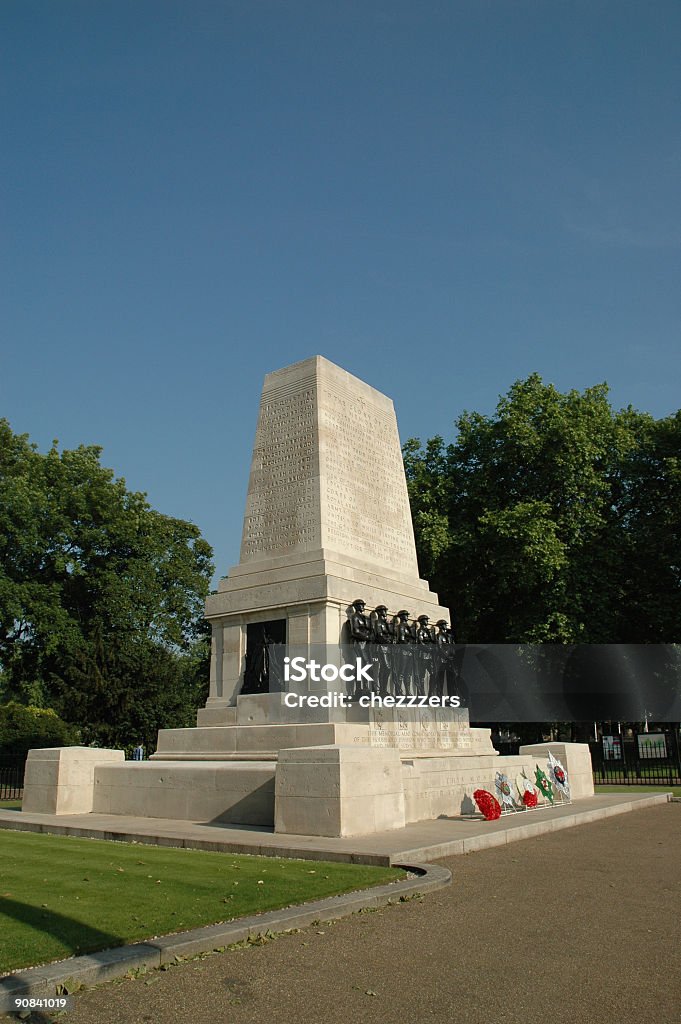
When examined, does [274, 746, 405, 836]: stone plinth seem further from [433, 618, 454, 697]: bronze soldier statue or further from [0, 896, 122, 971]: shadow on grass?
[433, 618, 454, 697]: bronze soldier statue

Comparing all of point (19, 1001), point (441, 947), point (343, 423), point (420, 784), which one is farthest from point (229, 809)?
point (343, 423)

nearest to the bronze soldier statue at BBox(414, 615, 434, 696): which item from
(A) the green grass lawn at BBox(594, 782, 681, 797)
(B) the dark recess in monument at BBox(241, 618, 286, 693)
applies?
(B) the dark recess in monument at BBox(241, 618, 286, 693)

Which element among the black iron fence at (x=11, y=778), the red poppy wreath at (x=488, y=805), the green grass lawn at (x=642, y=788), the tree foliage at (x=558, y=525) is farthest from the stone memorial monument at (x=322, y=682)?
the tree foliage at (x=558, y=525)

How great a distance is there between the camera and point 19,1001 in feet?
16.3

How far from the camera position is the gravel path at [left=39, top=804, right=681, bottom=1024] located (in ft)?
16.6

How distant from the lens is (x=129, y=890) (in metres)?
7.98

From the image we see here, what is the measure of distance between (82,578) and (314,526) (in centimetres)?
2806

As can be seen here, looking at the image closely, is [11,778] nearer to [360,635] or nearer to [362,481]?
[360,635]

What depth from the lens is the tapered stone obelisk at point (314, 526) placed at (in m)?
19.0

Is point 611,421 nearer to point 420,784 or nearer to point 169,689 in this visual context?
point 169,689

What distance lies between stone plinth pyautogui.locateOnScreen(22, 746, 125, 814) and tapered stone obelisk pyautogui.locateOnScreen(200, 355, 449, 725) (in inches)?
130

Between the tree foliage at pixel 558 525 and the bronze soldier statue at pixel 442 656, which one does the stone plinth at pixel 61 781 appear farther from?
the tree foliage at pixel 558 525

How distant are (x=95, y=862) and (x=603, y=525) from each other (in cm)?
2863

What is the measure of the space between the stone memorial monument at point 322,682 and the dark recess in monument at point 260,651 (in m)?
0.04
